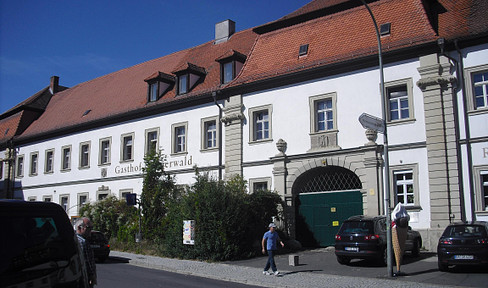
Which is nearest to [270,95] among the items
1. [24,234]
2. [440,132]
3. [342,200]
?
[342,200]

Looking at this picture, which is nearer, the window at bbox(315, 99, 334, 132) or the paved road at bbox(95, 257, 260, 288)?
the paved road at bbox(95, 257, 260, 288)

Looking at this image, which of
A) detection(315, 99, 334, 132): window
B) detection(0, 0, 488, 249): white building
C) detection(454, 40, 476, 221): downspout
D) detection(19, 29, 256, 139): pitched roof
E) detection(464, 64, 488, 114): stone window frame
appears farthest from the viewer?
detection(19, 29, 256, 139): pitched roof

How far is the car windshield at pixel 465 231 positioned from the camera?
13133 mm

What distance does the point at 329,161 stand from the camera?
20.7 metres

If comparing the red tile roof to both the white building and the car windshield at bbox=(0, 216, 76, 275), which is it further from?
the car windshield at bbox=(0, 216, 76, 275)

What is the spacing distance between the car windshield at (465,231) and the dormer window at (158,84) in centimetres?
1960

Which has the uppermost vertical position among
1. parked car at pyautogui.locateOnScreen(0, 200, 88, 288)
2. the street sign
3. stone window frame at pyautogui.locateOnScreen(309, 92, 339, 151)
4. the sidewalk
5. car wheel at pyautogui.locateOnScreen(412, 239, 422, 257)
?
stone window frame at pyautogui.locateOnScreen(309, 92, 339, 151)

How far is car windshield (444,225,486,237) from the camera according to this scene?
13.1 m

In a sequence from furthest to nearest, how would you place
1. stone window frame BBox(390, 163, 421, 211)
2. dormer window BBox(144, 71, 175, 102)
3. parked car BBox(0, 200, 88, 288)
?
dormer window BBox(144, 71, 175, 102) → stone window frame BBox(390, 163, 421, 211) → parked car BBox(0, 200, 88, 288)

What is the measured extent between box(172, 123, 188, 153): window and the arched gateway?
8.10 meters

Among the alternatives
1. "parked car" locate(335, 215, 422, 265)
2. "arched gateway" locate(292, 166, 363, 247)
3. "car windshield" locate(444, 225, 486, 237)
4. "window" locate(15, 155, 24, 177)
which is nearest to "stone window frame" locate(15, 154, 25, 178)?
"window" locate(15, 155, 24, 177)

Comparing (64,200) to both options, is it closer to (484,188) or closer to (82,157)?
(82,157)

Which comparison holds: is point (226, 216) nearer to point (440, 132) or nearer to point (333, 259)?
point (333, 259)

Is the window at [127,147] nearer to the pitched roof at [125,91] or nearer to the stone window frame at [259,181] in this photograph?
the pitched roof at [125,91]
